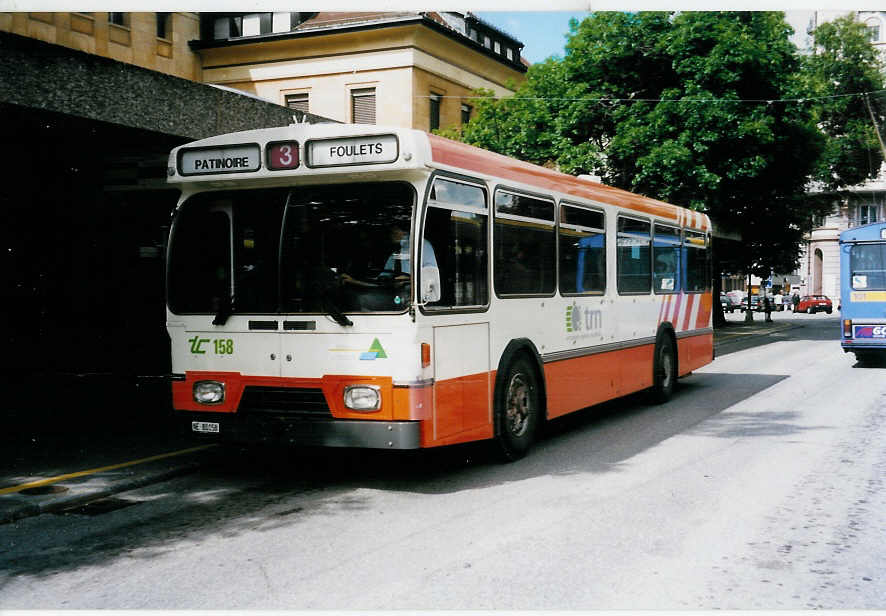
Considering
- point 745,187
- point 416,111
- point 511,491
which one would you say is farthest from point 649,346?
point 416,111

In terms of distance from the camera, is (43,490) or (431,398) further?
(43,490)

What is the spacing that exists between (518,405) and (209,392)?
9.40 ft

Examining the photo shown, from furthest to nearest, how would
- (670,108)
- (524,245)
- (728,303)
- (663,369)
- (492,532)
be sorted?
(728,303) < (670,108) < (663,369) < (524,245) < (492,532)

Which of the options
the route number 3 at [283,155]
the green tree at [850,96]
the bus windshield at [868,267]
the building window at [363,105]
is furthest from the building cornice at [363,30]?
the route number 3 at [283,155]

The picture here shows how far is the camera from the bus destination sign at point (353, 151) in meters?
6.92

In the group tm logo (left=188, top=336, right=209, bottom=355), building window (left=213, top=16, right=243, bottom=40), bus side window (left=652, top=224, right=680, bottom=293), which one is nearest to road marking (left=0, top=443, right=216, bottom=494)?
tm logo (left=188, top=336, right=209, bottom=355)

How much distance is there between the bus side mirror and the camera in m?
6.97

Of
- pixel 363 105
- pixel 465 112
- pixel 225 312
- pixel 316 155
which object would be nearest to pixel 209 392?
pixel 225 312

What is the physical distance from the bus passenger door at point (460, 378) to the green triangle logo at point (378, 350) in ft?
1.39

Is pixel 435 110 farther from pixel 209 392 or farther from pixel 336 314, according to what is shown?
pixel 336 314

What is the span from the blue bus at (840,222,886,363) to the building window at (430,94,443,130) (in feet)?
61.3

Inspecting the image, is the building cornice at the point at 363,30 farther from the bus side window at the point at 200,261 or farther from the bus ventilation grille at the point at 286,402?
the bus ventilation grille at the point at 286,402

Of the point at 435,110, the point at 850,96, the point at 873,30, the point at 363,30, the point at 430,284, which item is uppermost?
the point at 873,30

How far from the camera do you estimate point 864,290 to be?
60.9ft
